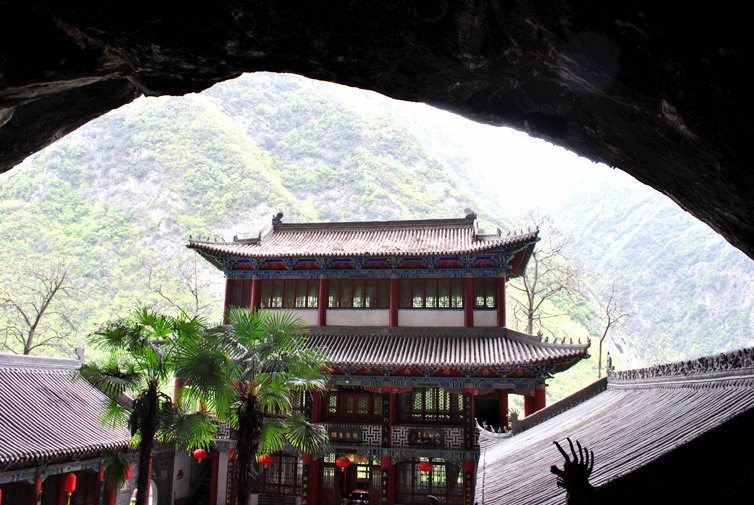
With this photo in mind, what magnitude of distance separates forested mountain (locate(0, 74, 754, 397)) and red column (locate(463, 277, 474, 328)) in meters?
29.4

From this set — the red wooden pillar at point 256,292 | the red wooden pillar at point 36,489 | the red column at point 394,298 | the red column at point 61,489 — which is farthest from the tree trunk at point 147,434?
the red column at point 394,298

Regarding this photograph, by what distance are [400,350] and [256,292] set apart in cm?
609

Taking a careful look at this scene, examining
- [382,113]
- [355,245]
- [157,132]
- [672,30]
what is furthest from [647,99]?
[382,113]

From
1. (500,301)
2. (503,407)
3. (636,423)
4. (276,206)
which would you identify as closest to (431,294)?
(500,301)

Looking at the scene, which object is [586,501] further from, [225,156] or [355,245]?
[225,156]

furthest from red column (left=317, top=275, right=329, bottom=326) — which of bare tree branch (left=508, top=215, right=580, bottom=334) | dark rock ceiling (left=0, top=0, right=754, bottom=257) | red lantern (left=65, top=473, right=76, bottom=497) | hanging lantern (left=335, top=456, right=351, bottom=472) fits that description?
dark rock ceiling (left=0, top=0, right=754, bottom=257)

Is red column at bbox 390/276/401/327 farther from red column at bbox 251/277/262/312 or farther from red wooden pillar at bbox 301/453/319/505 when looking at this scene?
red wooden pillar at bbox 301/453/319/505

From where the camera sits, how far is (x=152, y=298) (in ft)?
176

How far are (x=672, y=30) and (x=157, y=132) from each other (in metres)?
86.9

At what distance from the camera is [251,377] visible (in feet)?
36.8

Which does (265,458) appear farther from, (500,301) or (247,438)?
(500,301)

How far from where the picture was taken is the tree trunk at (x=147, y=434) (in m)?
11.3

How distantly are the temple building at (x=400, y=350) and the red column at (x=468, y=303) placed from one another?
0.04 m

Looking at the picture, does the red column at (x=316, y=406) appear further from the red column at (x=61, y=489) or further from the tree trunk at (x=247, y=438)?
the tree trunk at (x=247, y=438)
